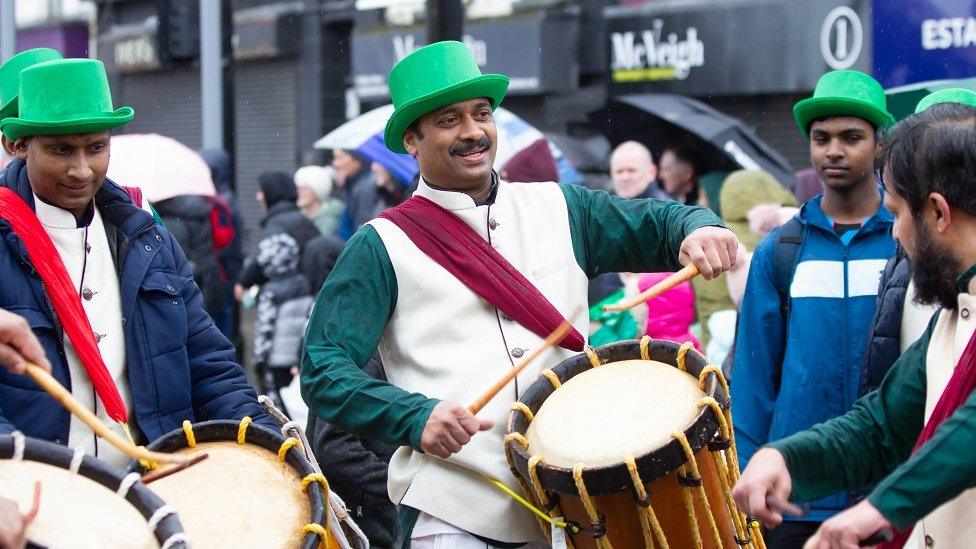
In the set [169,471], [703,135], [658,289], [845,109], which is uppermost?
[845,109]

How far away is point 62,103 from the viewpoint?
4301mm

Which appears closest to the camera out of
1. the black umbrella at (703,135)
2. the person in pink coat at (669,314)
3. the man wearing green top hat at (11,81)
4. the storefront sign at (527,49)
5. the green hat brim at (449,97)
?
the green hat brim at (449,97)

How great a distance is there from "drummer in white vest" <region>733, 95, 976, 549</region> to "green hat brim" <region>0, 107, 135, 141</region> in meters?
2.18

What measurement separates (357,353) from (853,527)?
5.37 feet

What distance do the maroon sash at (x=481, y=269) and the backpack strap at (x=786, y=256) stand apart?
1.18 metres

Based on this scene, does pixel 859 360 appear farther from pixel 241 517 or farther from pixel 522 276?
pixel 241 517

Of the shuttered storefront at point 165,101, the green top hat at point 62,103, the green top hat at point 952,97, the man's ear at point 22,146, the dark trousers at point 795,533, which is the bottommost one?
the shuttered storefront at point 165,101

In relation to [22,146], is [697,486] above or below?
below

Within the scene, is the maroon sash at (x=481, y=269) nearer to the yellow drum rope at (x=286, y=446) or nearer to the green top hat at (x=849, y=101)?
the yellow drum rope at (x=286, y=446)

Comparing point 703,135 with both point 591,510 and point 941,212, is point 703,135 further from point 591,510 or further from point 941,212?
point 941,212

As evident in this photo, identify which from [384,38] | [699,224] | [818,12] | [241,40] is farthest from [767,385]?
[241,40]

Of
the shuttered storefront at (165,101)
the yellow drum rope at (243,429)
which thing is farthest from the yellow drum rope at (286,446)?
the shuttered storefront at (165,101)

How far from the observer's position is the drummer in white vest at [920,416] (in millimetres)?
2861

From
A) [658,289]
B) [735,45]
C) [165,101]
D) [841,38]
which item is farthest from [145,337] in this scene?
[165,101]
